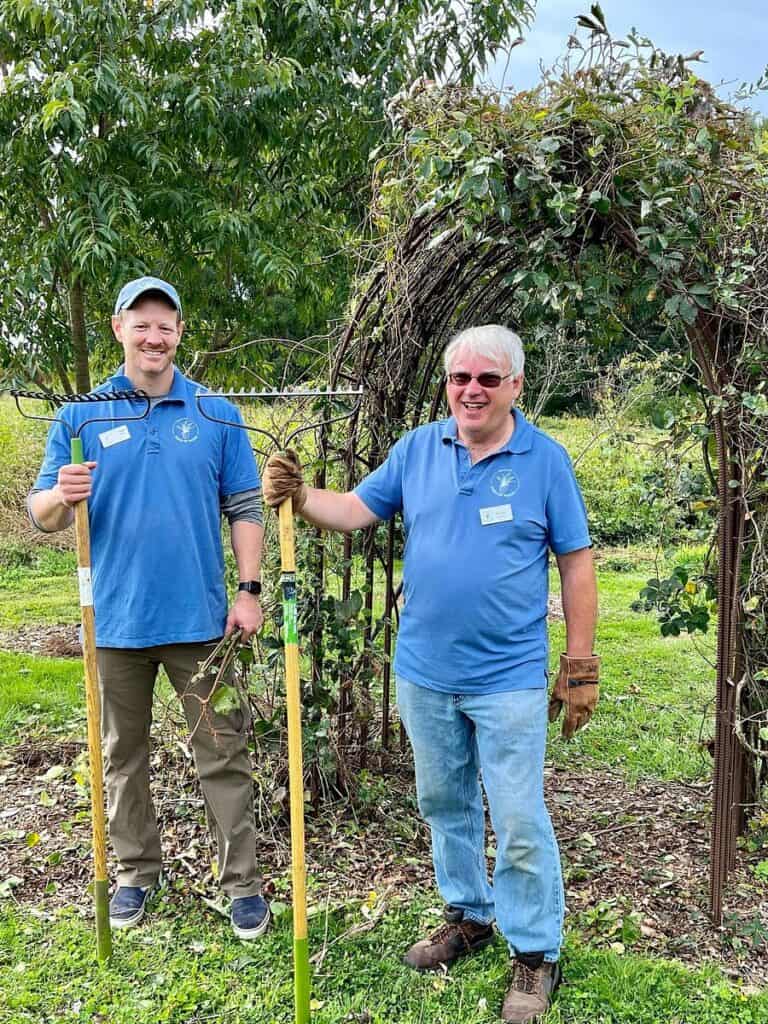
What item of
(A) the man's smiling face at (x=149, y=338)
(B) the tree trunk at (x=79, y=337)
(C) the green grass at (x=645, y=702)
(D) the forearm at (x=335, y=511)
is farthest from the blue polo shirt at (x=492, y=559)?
A: (B) the tree trunk at (x=79, y=337)

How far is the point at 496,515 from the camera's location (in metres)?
2.39

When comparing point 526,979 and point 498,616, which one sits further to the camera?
point 526,979

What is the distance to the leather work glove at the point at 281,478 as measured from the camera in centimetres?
242

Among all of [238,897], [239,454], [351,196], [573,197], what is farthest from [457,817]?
[351,196]

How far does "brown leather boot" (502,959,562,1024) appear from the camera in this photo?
2.47 m

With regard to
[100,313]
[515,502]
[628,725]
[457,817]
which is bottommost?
[628,725]

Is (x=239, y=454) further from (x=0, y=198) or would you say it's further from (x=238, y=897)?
(x=0, y=198)

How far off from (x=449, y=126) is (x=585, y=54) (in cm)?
45

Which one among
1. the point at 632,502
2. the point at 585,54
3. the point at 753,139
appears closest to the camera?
the point at 585,54

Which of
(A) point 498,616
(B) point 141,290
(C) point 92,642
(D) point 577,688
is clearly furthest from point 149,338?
(D) point 577,688

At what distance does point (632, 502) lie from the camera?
10.7 m

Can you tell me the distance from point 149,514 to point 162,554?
0.44ft

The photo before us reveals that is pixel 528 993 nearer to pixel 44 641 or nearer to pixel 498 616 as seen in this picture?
pixel 498 616

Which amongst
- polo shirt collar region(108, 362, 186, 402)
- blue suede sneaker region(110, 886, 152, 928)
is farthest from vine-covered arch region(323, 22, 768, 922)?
blue suede sneaker region(110, 886, 152, 928)
